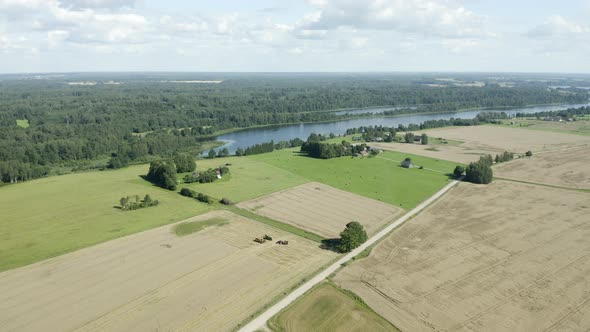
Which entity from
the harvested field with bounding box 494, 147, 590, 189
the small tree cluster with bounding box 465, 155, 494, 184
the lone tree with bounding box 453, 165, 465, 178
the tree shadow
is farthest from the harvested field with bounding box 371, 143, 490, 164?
the tree shadow

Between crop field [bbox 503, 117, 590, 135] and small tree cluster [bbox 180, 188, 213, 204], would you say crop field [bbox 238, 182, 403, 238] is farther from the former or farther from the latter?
crop field [bbox 503, 117, 590, 135]

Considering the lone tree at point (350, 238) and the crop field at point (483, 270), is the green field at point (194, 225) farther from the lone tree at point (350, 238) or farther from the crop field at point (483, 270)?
the crop field at point (483, 270)

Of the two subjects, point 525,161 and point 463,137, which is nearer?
point 525,161

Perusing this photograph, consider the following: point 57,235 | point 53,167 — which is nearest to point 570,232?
point 57,235

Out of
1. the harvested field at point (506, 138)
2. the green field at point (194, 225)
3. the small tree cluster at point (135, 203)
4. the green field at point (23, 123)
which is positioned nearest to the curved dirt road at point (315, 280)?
the green field at point (194, 225)

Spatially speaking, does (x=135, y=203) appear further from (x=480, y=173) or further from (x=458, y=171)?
(x=480, y=173)

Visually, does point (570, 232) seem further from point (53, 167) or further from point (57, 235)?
point (53, 167)
